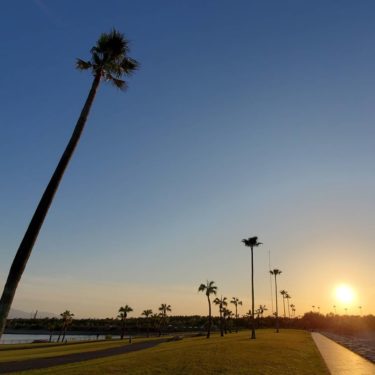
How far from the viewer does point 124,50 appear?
17719mm

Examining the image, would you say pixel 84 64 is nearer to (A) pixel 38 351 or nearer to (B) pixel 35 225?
(B) pixel 35 225

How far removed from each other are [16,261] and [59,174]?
12.2ft

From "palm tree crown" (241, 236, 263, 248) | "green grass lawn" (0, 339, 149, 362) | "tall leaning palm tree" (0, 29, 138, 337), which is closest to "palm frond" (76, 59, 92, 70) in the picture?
"tall leaning palm tree" (0, 29, 138, 337)

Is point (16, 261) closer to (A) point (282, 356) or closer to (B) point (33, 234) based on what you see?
(B) point (33, 234)

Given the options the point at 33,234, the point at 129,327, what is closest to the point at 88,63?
the point at 33,234

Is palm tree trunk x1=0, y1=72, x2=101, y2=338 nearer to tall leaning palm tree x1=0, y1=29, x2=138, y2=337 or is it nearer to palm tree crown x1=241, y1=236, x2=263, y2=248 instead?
tall leaning palm tree x1=0, y1=29, x2=138, y2=337

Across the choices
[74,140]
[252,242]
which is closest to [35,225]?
[74,140]

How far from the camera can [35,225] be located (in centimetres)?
1257

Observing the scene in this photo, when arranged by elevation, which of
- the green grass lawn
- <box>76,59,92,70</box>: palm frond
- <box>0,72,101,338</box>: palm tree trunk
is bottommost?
the green grass lawn

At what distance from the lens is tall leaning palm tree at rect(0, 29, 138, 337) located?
11367mm

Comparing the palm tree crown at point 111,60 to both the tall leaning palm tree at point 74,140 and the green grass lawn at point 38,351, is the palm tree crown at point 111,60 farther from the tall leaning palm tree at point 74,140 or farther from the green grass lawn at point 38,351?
the green grass lawn at point 38,351

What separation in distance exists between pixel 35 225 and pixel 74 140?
4115 mm

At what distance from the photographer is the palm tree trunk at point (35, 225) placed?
11.1 m

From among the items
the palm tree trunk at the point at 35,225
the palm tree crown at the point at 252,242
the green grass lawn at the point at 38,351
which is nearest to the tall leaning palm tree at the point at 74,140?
the palm tree trunk at the point at 35,225
